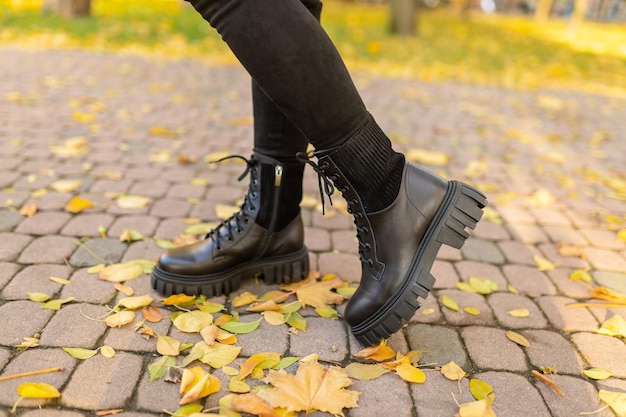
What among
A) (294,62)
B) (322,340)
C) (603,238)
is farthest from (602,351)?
(294,62)

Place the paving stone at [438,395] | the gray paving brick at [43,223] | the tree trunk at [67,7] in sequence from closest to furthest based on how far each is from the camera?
1. the paving stone at [438,395]
2. the gray paving brick at [43,223]
3. the tree trunk at [67,7]

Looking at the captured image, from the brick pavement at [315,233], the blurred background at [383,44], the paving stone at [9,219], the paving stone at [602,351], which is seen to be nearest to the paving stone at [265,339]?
the brick pavement at [315,233]

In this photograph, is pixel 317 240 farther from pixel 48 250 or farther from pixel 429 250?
pixel 48 250

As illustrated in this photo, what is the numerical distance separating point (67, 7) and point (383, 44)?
204 inches

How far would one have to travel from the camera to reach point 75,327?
→ 61.1 inches

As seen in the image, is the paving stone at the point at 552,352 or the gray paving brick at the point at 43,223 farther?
the gray paving brick at the point at 43,223

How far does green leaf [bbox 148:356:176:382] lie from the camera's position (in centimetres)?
137

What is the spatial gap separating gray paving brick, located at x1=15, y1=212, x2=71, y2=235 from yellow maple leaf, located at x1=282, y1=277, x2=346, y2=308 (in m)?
1.03

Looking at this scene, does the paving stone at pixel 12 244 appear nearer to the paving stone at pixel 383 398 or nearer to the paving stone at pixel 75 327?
the paving stone at pixel 75 327

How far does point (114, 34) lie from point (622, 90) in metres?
6.89

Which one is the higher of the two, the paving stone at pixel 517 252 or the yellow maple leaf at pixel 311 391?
the paving stone at pixel 517 252

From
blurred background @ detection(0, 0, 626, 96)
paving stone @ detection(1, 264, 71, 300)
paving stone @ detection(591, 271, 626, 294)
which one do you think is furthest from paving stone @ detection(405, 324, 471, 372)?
blurred background @ detection(0, 0, 626, 96)

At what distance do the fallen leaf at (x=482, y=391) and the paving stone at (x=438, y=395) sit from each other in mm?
14

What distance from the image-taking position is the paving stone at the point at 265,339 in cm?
152
